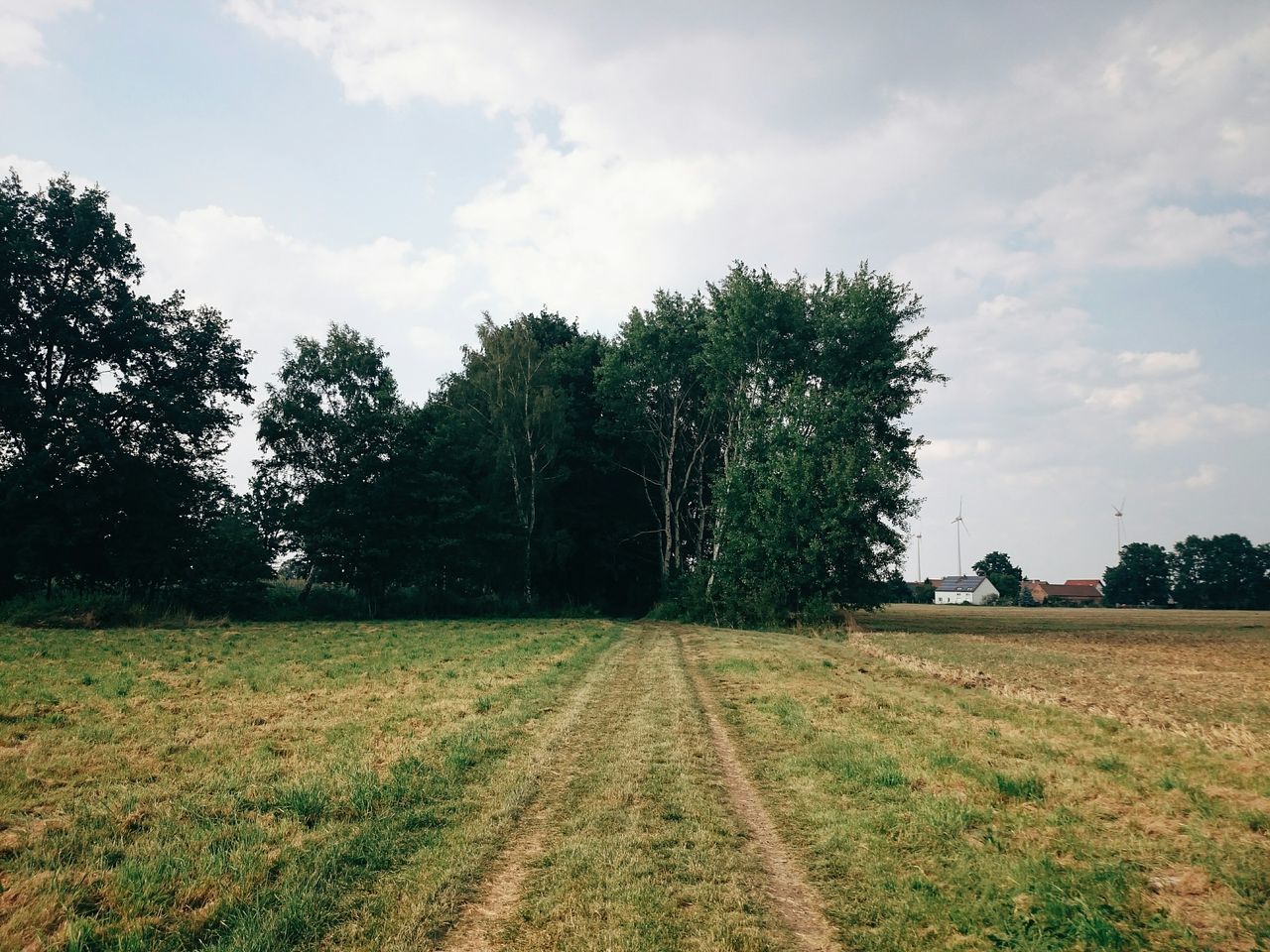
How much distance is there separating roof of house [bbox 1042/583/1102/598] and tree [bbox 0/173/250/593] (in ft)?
613

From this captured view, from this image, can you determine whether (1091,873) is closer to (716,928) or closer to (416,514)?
(716,928)

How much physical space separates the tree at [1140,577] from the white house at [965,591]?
26.9m

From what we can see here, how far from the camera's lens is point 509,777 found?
831 centimetres

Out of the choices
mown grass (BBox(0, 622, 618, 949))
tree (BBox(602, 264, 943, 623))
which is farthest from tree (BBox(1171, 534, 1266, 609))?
mown grass (BBox(0, 622, 618, 949))

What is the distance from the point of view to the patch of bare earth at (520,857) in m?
4.71

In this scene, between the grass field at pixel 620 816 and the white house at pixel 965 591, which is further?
the white house at pixel 965 591

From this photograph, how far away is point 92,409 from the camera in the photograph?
31703mm

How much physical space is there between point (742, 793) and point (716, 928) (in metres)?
3.32

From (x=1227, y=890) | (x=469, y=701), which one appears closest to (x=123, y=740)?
(x=469, y=701)

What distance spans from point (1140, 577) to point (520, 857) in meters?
166

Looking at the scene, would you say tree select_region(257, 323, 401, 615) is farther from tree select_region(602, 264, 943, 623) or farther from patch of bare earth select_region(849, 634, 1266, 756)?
patch of bare earth select_region(849, 634, 1266, 756)

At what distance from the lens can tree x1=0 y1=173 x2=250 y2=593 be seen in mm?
30297

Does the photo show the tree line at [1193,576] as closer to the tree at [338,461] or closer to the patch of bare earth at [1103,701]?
the tree at [338,461]

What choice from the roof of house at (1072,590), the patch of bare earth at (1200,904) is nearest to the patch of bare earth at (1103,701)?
the patch of bare earth at (1200,904)
